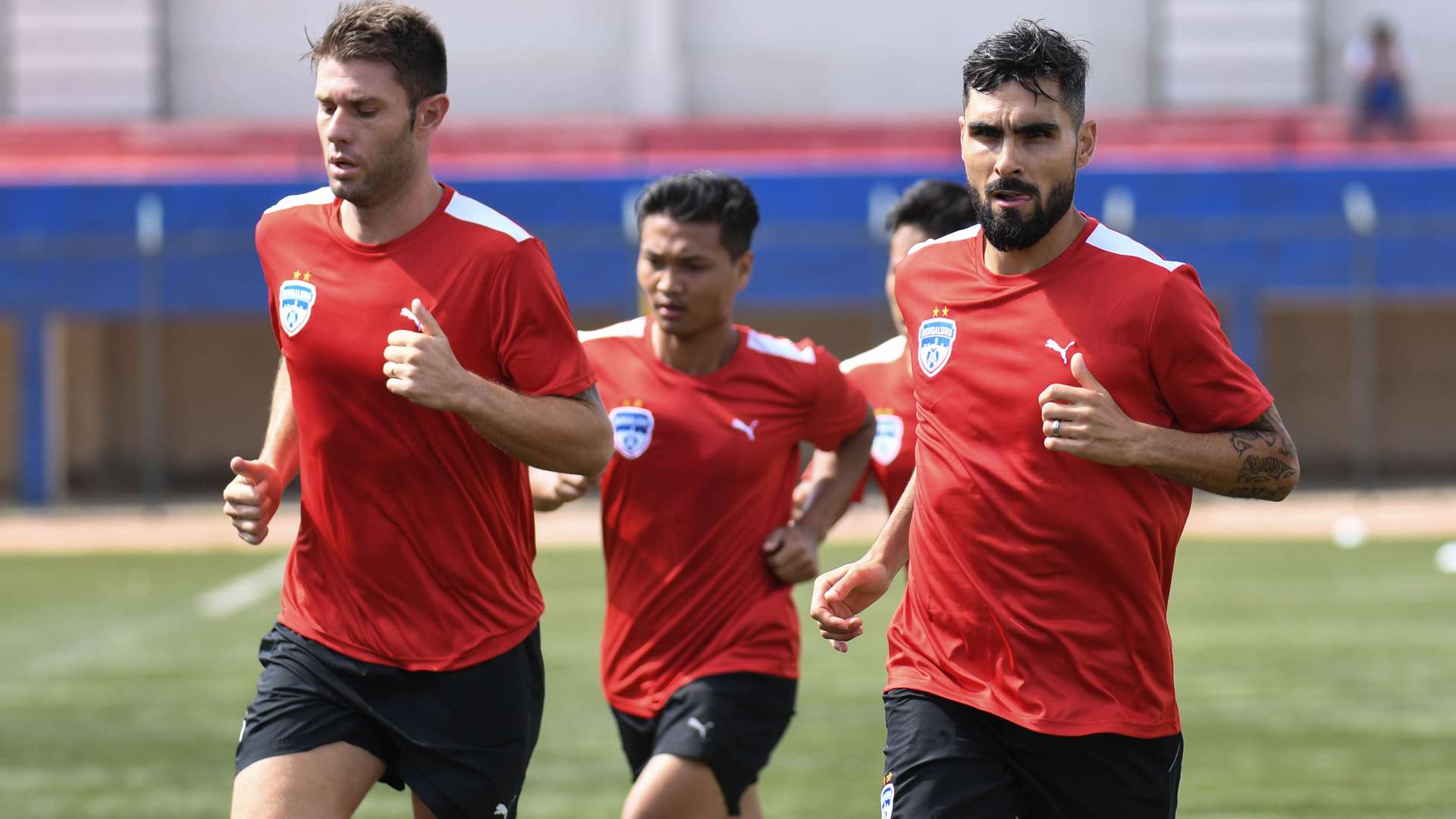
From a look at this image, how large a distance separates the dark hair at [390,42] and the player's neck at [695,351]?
1484mm

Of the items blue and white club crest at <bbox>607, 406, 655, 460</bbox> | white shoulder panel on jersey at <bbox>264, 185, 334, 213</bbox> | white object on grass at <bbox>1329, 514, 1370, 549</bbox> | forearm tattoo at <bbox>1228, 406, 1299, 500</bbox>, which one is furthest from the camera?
white object on grass at <bbox>1329, 514, 1370, 549</bbox>

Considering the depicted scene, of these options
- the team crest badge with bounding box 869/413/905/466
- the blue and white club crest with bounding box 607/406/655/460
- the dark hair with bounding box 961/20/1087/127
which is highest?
the dark hair with bounding box 961/20/1087/127

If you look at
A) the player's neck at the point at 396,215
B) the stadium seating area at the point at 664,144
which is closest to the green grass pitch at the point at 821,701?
the player's neck at the point at 396,215

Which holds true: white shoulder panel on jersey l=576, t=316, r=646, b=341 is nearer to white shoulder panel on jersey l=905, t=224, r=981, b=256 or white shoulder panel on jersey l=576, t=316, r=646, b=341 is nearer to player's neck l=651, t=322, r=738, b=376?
player's neck l=651, t=322, r=738, b=376

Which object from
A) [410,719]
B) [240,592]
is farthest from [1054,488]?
[240,592]

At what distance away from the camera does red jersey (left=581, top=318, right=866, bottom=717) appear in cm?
547

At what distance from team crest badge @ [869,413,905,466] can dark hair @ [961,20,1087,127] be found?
6.99 feet

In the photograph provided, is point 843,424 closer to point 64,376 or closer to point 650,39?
point 64,376

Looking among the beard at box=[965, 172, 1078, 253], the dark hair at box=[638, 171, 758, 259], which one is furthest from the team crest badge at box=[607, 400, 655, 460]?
the beard at box=[965, 172, 1078, 253]

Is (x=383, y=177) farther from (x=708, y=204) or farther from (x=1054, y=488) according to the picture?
(x=1054, y=488)

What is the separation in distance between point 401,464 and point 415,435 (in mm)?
78

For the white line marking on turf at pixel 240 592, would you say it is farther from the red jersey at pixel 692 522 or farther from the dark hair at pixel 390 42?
the dark hair at pixel 390 42

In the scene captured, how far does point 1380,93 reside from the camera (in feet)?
Answer: 84.0

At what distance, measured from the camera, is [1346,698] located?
10055 millimetres
